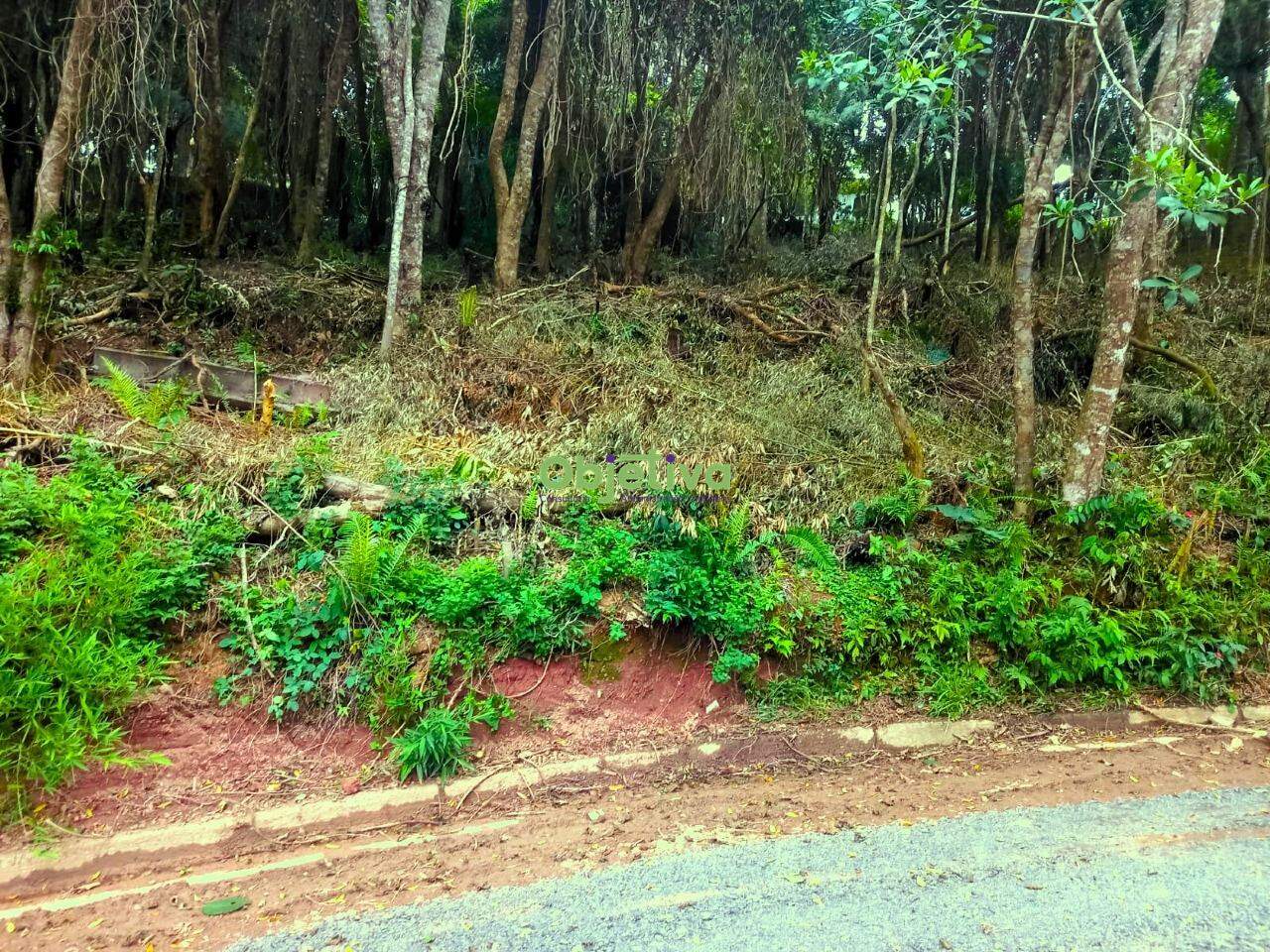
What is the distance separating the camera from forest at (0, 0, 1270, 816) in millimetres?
3404

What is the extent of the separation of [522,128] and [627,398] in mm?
3420

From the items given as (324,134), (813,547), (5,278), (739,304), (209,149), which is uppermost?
(324,134)

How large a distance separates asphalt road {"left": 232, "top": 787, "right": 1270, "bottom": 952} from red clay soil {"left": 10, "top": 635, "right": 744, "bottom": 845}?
32.5 inches

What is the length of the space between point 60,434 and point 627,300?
4608mm

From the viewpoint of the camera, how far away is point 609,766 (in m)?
3.34

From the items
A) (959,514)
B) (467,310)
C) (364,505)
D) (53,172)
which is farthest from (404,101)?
(959,514)

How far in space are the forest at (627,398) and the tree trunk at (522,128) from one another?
42mm

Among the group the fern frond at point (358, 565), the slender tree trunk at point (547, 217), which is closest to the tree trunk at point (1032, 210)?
the fern frond at point (358, 565)

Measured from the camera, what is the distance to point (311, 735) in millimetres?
3225

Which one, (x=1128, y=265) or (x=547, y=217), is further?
(x=547, y=217)

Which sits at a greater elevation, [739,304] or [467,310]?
[739,304]

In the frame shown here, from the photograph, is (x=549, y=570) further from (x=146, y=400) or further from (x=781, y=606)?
(x=146, y=400)

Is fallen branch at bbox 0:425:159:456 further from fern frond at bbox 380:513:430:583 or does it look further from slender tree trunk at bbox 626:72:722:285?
slender tree trunk at bbox 626:72:722:285

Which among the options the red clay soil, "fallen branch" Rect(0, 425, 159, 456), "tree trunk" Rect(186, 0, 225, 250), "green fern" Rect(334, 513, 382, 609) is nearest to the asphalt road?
the red clay soil
